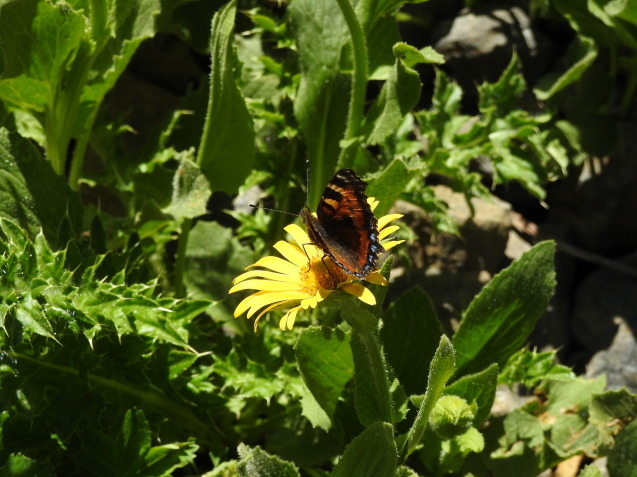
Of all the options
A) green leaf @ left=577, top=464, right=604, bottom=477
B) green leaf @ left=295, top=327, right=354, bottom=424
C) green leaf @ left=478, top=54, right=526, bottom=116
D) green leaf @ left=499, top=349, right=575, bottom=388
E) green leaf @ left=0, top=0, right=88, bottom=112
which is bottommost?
green leaf @ left=577, top=464, right=604, bottom=477

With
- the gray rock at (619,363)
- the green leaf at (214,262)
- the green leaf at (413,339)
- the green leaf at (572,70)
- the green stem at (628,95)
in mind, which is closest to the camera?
the green leaf at (413,339)

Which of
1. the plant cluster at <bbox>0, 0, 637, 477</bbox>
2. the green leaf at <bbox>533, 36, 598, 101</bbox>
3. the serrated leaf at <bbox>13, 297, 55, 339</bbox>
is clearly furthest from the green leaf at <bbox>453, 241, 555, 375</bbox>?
the serrated leaf at <bbox>13, 297, 55, 339</bbox>

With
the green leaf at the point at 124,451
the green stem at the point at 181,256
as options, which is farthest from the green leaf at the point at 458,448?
the green stem at the point at 181,256

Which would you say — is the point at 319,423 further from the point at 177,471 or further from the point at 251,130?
the point at 251,130

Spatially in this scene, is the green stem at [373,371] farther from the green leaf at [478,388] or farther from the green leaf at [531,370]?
the green leaf at [531,370]

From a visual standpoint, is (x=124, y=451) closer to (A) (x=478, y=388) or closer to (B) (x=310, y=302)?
(B) (x=310, y=302)

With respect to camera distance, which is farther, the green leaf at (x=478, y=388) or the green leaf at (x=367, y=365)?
the green leaf at (x=478, y=388)

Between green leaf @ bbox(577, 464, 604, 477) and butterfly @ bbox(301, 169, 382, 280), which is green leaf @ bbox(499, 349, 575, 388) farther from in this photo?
butterfly @ bbox(301, 169, 382, 280)
